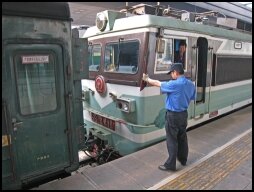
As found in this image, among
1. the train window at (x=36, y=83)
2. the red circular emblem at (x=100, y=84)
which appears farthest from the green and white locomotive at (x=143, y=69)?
the train window at (x=36, y=83)

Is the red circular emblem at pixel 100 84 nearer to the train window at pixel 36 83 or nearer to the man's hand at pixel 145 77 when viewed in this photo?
the man's hand at pixel 145 77

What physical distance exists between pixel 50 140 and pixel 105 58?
7.81 ft

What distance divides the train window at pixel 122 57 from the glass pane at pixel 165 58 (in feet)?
1.27

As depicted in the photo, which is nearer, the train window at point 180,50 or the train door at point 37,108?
the train door at point 37,108

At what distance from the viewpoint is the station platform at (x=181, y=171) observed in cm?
323

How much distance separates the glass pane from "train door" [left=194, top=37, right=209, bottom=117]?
1.12m

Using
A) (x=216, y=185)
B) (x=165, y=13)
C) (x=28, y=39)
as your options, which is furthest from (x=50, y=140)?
(x=165, y=13)

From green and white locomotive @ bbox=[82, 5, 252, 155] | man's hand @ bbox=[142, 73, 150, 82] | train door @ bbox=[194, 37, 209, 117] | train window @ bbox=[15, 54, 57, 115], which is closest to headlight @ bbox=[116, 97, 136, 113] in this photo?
green and white locomotive @ bbox=[82, 5, 252, 155]

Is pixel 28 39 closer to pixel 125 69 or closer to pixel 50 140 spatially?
pixel 50 140

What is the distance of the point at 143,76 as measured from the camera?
13.3 ft

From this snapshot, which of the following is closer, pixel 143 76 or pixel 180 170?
pixel 180 170

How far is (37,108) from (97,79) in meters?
2.12

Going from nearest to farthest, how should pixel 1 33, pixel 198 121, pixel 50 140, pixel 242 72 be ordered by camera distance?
pixel 1 33
pixel 50 140
pixel 198 121
pixel 242 72

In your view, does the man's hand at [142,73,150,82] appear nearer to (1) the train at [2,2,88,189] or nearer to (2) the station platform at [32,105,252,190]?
(1) the train at [2,2,88,189]
